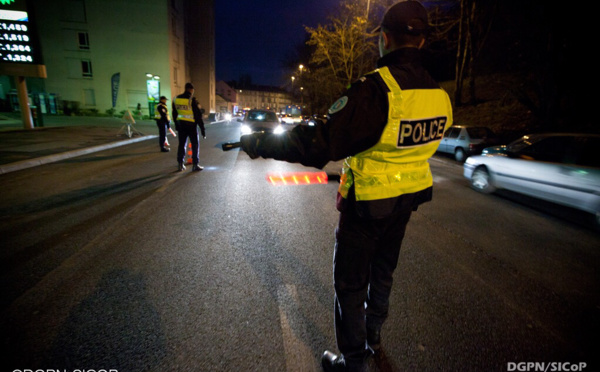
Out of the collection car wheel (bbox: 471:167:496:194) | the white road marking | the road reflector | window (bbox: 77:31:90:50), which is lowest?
the white road marking

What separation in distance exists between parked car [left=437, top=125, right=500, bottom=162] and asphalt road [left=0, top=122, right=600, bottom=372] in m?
6.25

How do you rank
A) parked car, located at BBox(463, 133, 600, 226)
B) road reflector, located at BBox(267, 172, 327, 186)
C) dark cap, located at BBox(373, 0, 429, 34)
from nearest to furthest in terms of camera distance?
dark cap, located at BBox(373, 0, 429, 34) → parked car, located at BBox(463, 133, 600, 226) → road reflector, located at BBox(267, 172, 327, 186)

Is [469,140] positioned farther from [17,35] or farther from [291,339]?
[17,35]

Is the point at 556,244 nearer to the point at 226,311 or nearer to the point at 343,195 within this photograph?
the point at 343,195

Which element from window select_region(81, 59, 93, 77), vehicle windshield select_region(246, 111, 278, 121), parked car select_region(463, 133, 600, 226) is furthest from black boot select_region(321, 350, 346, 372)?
window select_region(81, 59, 93, 77)

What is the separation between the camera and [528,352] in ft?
6.68

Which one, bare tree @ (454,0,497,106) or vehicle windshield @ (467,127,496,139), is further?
bare tree @ (454,0,497,106)

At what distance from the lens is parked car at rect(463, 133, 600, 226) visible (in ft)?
15.6

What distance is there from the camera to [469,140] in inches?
426

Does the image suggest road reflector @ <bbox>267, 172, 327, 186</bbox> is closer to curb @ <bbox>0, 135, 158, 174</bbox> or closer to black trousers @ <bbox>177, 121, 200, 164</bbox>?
black trousers @ <bbox>177, 121, 200, 164</bbox>

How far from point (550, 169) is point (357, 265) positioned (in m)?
5.89

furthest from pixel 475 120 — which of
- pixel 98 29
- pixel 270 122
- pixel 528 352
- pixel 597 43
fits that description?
pixel 98 29

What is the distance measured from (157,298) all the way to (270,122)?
1176 cm

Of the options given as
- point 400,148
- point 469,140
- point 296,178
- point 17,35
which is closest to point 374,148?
point 400,148
